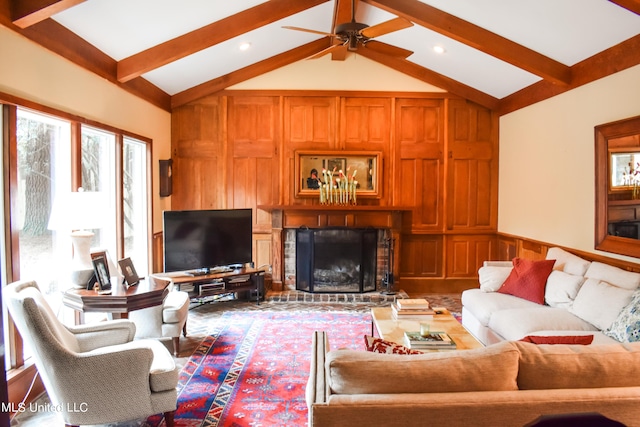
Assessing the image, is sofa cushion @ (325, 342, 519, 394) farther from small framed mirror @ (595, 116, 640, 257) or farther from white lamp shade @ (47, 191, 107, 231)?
small framed mirror @ (595, 116, 640, 257)

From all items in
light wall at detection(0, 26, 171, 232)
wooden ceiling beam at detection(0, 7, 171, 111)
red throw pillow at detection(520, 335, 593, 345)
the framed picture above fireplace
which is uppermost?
wooden ceiling beam at detection(0, 7, 171, 111)

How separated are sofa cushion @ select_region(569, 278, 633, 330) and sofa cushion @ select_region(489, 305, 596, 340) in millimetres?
76

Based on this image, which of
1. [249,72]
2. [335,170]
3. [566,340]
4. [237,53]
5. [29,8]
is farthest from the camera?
[335,170]

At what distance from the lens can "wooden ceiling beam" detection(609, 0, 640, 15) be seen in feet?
10.1

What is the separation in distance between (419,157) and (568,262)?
2.76 meters

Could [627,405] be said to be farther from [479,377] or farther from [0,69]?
[0,69]

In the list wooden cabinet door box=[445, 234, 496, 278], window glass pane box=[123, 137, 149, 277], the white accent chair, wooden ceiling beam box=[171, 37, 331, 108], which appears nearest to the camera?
the white accent chair

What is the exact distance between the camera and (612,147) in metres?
3.89

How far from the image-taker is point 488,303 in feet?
13.2

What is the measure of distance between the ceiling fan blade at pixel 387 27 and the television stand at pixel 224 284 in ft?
10.9

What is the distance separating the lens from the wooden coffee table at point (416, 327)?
3.05m

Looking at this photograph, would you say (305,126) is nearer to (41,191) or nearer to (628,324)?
(41,191)

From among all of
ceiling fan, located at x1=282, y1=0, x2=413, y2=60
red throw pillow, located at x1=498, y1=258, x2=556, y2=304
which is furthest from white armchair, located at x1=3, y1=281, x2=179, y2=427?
red throw pillow, located at x1=498, y1=258, x2=556, y2=304

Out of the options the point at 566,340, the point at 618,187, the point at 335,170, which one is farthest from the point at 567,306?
the point at 335,170
